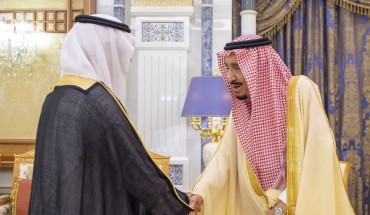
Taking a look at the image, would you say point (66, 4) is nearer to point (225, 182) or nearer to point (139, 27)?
point (139, 27)

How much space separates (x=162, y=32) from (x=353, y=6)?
183 cm

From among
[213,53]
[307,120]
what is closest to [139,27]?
[213,53]

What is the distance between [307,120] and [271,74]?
1.06ft

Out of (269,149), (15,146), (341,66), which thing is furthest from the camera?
(341,66)

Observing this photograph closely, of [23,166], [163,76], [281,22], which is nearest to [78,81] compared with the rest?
[23,166]

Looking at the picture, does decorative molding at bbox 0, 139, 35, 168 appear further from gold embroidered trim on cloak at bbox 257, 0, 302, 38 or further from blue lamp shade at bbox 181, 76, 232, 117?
gold embroidered trim on cloak at bbox 257, 0, 302, 38

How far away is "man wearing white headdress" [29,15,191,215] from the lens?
1799mm

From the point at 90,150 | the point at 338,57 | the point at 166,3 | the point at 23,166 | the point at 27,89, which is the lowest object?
the point at 23,166

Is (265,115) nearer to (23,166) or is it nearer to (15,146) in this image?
(23,166)

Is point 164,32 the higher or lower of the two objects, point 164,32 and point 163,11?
the lower

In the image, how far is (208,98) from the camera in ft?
12.3

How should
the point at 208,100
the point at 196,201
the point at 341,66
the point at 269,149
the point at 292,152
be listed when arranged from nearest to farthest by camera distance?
the point at 292,152 → the point at 269,149 → the point at 196,201 → the point at 208,100 → the point at 341,66

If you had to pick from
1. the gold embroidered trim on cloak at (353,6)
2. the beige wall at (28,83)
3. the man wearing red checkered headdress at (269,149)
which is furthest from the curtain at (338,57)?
the man wearing red checkered headdress at (269,149)

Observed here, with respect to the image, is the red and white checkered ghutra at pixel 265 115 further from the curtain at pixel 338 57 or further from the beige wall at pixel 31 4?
the beige wall at pixel 31 4
